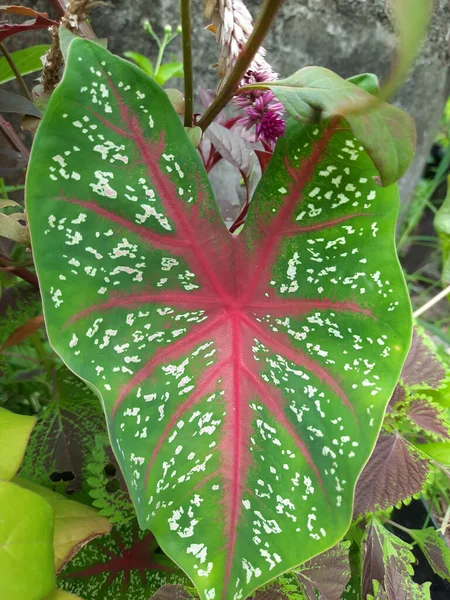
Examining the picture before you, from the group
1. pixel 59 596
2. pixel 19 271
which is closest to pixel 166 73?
pixel 19 271

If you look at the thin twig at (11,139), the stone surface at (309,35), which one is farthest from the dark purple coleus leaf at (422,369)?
the stone surface at (309,35)

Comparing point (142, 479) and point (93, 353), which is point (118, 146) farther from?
point (142, 479)

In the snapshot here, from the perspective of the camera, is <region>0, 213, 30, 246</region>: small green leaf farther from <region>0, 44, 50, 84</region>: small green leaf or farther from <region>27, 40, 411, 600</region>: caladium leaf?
<region>0, 44, 50, 84</region>: small green leaf

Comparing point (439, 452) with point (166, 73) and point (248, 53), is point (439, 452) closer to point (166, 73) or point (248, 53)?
point (248, 53)

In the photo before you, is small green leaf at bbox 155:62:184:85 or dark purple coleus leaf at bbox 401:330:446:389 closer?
dark purple coleus leaf at bbox 401:330:446:389

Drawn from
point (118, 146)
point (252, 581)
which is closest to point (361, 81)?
point (118, 146)

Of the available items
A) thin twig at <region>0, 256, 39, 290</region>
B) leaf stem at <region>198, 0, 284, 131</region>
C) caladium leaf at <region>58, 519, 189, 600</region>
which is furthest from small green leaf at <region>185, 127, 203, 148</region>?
caladium leaf at <region>58, 519, 189, 600</region>

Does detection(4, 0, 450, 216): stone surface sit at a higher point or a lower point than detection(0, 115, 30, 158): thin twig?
higher
